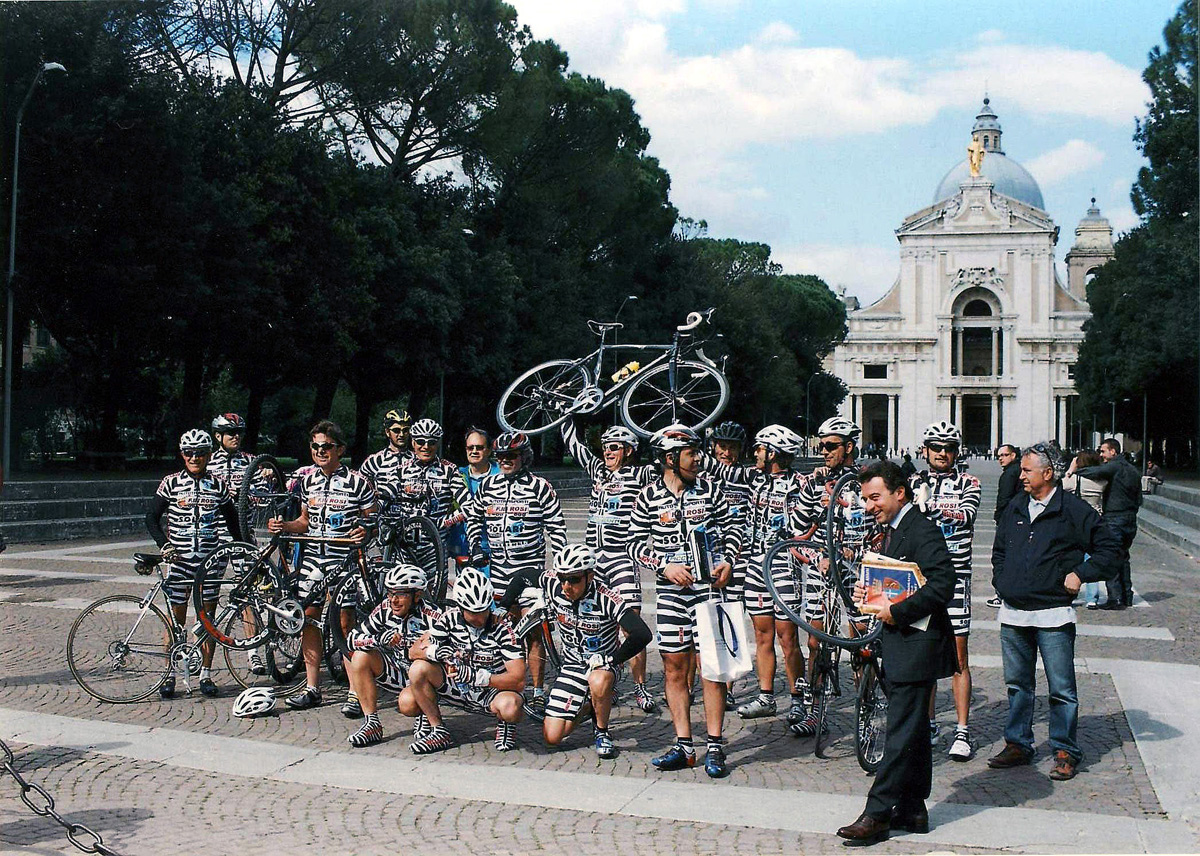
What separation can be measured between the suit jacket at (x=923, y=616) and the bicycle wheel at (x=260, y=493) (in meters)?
5.27

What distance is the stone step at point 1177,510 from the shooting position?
88.0 feet

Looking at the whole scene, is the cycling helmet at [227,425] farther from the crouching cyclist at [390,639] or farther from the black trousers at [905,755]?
the black trousers at [905,755]

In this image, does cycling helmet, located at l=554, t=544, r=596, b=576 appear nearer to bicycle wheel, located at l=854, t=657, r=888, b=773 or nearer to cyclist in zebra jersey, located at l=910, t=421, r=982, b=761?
bicycle wheel, located at l=854, t=657, r=888, b=773

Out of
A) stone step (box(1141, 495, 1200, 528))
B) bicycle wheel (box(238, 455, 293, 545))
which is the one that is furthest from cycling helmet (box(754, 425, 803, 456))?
stone step (box(1141, 495, 1200, 528))

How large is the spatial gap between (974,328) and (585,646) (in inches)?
4544

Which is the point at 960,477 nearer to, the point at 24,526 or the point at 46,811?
the point at 46,811

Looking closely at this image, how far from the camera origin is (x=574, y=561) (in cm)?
776

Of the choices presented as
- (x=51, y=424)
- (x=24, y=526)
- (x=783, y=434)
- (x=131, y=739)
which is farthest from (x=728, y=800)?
(x=51, y=424)

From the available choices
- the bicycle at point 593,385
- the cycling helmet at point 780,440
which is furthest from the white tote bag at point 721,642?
the bicycle at point 593,385

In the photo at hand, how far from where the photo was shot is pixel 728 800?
21.9ft

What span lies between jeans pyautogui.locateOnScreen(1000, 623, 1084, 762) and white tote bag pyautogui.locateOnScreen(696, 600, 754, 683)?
5.34 feet

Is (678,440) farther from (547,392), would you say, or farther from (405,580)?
(547,392)

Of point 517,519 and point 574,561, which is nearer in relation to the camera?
point 574,561

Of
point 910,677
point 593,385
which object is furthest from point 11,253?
point 910,677
